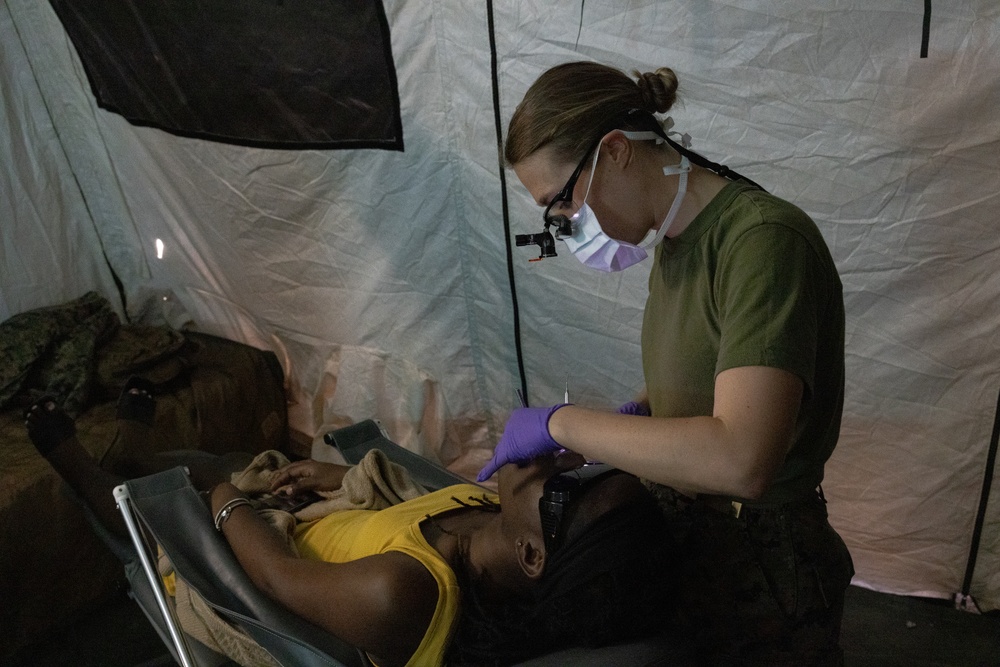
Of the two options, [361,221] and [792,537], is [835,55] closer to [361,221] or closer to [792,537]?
[792,537]

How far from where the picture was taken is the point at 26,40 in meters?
2.93

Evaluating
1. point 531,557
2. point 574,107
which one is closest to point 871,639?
point 531,557

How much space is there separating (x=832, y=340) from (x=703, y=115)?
1.00 metres

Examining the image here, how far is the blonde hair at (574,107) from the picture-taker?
1.21 meters

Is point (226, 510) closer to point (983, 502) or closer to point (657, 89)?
point (657, 89)

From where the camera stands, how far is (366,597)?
134 centimetres

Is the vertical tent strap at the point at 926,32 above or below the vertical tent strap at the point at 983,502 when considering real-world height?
above

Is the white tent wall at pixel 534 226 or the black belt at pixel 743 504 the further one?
the white tent wall at pixel 534 226

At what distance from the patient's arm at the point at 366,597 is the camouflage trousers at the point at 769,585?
0.46m

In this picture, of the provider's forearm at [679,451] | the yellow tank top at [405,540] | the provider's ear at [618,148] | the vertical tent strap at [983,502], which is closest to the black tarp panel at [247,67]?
the yellow tank top at [405,540]

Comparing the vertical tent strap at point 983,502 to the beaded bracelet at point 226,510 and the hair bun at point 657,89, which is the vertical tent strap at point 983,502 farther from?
the beaded bracelet at point 226,510

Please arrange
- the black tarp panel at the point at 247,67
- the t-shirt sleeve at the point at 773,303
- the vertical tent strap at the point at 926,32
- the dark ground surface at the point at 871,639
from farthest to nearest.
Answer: the black tarp panel at the point at 247,67 < the dark ground surface at the point at 871,639 < the vertical tent strap at the point at 926,32 < the t-shirt sleeve at the point at 773,303

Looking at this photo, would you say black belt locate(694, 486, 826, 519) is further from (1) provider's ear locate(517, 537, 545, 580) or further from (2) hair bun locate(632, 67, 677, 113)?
(2) hair bun locate(632, 67, 677, 113)

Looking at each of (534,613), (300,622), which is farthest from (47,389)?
(534,613)
